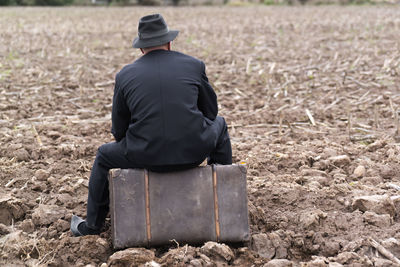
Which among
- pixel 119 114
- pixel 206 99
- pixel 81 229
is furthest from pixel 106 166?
pixel 206 99

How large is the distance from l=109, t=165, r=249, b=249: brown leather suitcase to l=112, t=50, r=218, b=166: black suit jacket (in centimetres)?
14

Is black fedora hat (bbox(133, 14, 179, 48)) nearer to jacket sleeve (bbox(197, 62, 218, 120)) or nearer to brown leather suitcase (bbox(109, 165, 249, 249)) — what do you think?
jacket sleeve (bbox(197, 62, 218, 120))

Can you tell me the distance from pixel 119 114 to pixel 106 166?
0.37m

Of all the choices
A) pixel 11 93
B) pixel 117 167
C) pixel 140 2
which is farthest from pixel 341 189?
pixel 140 2

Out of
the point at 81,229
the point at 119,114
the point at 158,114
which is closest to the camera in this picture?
the point at 158,114

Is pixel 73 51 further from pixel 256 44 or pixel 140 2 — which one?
pixel 140 2

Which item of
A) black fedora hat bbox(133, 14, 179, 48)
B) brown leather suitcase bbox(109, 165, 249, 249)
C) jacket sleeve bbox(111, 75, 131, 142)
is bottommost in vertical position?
brown leather suitcase bbox(109, 165, 249, 249)

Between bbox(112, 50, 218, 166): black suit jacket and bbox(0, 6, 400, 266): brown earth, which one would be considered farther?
bbox(0, 6, 400, 266): brown earth

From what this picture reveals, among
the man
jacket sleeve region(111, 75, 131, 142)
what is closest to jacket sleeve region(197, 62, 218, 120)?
the man

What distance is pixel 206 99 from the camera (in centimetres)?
371

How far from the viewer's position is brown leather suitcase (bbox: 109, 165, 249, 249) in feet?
11.6

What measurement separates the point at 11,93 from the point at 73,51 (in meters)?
4.53

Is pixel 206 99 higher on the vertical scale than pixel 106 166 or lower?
higher

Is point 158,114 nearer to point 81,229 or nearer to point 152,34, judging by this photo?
point 152,34
